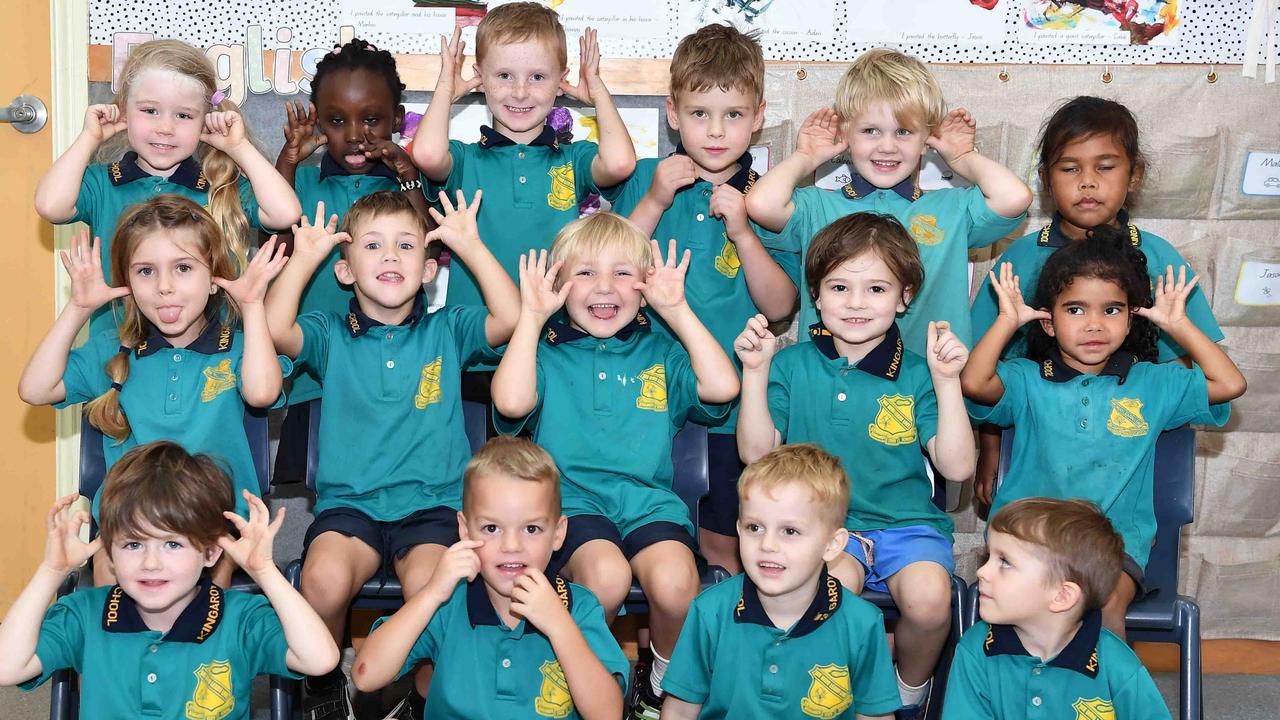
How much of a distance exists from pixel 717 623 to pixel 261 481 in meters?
1.19

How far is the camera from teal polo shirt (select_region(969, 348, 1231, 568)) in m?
2.81

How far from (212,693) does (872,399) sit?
5.17ft

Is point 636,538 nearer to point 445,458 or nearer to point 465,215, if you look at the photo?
point 445,458

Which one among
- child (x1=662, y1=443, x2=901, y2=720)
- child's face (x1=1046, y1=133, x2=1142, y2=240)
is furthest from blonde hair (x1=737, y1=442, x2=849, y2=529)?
child's face (x1=1046, y1=133, x2=1142, y2=240)

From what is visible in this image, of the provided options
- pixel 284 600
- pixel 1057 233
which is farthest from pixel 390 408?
pixel 1057 233

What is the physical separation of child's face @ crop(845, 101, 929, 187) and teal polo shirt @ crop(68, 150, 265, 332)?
1758 millimetres

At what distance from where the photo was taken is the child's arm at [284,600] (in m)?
2.25

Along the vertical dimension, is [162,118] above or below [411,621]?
above

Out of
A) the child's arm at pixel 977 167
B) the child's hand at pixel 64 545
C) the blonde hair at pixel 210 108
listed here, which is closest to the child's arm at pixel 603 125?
the child's arm at pixel 977 167

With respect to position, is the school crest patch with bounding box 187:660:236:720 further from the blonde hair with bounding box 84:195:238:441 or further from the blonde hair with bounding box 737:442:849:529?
the blonde hair with bounding box 737:442:849:529

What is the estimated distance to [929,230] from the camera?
3170 millimetres

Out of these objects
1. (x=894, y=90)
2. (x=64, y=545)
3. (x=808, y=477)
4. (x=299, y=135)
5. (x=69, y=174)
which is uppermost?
(x=894, y=90)

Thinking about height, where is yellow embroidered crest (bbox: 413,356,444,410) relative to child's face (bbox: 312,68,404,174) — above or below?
below

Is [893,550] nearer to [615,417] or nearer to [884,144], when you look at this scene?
[615,417]
